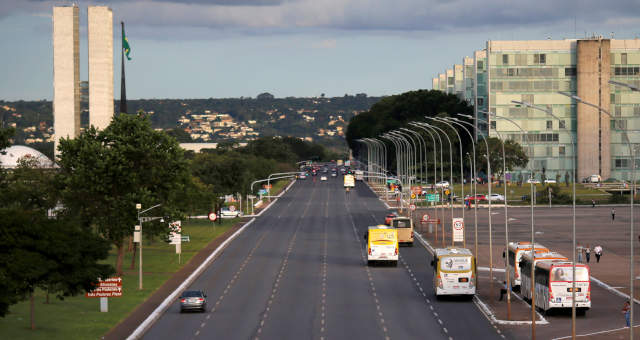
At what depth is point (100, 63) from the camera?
16312cm

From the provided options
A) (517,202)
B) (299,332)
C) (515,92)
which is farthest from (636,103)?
(299,332)

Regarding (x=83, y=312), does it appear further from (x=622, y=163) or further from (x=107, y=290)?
(x=622, y=163)

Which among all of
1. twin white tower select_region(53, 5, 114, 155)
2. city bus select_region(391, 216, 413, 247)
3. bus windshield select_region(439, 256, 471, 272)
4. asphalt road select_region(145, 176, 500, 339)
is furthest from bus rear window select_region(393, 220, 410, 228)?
twin white tower select_region(53, 5, 114, 155)

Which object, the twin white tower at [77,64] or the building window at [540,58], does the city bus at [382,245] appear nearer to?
the twin white tower at [77,64]

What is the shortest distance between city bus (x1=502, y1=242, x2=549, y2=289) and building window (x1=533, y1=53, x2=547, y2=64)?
5113 inches

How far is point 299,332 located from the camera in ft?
145

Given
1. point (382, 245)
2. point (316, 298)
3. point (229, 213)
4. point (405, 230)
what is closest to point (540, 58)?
point (229, 213)

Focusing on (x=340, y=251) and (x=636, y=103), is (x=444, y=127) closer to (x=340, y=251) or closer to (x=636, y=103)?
(x=636, y=103)

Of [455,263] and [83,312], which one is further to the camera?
[455,263]

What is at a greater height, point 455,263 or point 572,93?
point 572,93

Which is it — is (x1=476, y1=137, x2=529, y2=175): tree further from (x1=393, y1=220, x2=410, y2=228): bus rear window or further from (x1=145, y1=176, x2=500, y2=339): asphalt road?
(x1=393, y1=220, x2=410, y2=228): bus rear window

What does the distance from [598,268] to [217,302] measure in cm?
2916

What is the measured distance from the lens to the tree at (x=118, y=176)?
6906cm

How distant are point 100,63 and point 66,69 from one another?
779 centimetres
